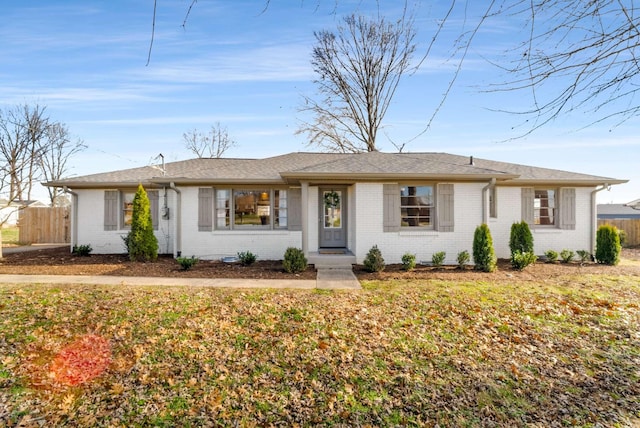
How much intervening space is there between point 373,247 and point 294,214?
3.15m

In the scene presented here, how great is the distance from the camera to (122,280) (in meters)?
8.08

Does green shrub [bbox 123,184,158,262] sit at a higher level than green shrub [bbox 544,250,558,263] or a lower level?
higher

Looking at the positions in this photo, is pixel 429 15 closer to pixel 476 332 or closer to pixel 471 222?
pixel 476 332

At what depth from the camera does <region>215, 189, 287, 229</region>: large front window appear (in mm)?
11648

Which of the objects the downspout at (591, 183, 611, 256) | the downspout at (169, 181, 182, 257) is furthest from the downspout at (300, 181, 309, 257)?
the downspout at (591, 183, 611, 256)

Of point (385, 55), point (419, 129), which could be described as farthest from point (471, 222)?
point (385, 55)

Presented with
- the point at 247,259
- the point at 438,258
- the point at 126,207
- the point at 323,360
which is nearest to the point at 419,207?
the point at 438,258

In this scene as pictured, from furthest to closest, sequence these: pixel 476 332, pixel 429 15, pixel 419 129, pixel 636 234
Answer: pixel 636 234 < pixel 476 332 < pixel 419 129 < pixel 429 15

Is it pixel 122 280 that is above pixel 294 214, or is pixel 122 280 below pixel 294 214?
below

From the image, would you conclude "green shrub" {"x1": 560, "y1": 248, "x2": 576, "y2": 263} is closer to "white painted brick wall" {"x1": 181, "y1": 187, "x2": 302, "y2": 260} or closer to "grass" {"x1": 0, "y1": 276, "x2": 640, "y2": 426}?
"grass" {"x1": 0, "y1": 276, "x2": 640, "y2": 426}

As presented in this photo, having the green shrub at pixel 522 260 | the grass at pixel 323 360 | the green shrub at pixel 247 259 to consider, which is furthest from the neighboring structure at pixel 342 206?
the grass at pixel 323 360

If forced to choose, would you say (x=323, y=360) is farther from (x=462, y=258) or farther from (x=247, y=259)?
(x=462, y=258)

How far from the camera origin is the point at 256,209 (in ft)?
38.5

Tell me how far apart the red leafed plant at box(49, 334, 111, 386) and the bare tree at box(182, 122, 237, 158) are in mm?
26969
